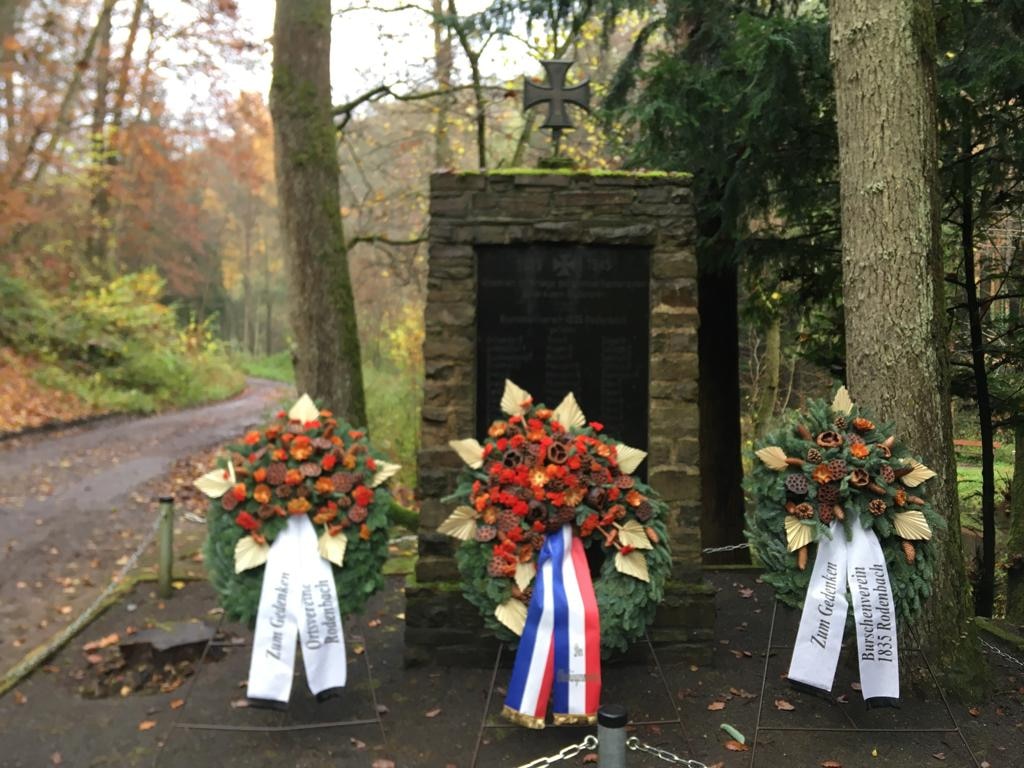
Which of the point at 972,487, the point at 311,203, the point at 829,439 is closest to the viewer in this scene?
the point at 829,439

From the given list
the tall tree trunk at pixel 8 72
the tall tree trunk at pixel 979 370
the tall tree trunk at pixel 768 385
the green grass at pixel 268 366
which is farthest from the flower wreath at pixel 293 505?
the green grass at pixel 268 366

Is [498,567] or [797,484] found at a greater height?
[797,484]

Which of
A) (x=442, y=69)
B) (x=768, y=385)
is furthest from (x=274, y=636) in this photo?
(x=768, y=385)

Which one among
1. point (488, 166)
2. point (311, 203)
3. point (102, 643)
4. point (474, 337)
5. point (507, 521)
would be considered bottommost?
point (102, 643)

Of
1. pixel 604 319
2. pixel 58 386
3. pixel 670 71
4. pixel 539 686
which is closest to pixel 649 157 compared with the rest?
pixel 670 71

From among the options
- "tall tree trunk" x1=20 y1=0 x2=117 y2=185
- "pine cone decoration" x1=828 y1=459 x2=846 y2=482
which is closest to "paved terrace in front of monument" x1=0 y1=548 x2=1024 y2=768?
"pine cone decoration" x1=828 y1=459 x2=846 y2=482

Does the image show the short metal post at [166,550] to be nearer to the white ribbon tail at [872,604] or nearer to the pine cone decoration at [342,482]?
the pine cone decoration at [342,482]

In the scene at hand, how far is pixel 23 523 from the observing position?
8.63 m

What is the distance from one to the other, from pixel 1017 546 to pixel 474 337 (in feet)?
18.6

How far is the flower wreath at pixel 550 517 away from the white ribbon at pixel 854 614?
2.59 feet

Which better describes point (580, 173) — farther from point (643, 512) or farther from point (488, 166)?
point (488, 166)

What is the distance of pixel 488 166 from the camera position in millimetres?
13117

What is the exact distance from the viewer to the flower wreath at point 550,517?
4254 millimetres

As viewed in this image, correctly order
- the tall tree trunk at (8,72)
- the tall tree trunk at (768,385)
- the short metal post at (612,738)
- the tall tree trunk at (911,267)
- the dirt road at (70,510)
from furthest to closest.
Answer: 1. the tall tree trunk at (8,72)
2. the tall tree trunk at (768,385)
3. the dirt road at (70,510)
4. the tall tree trunk at (911,267)
5. the short metal post at (612,738)
